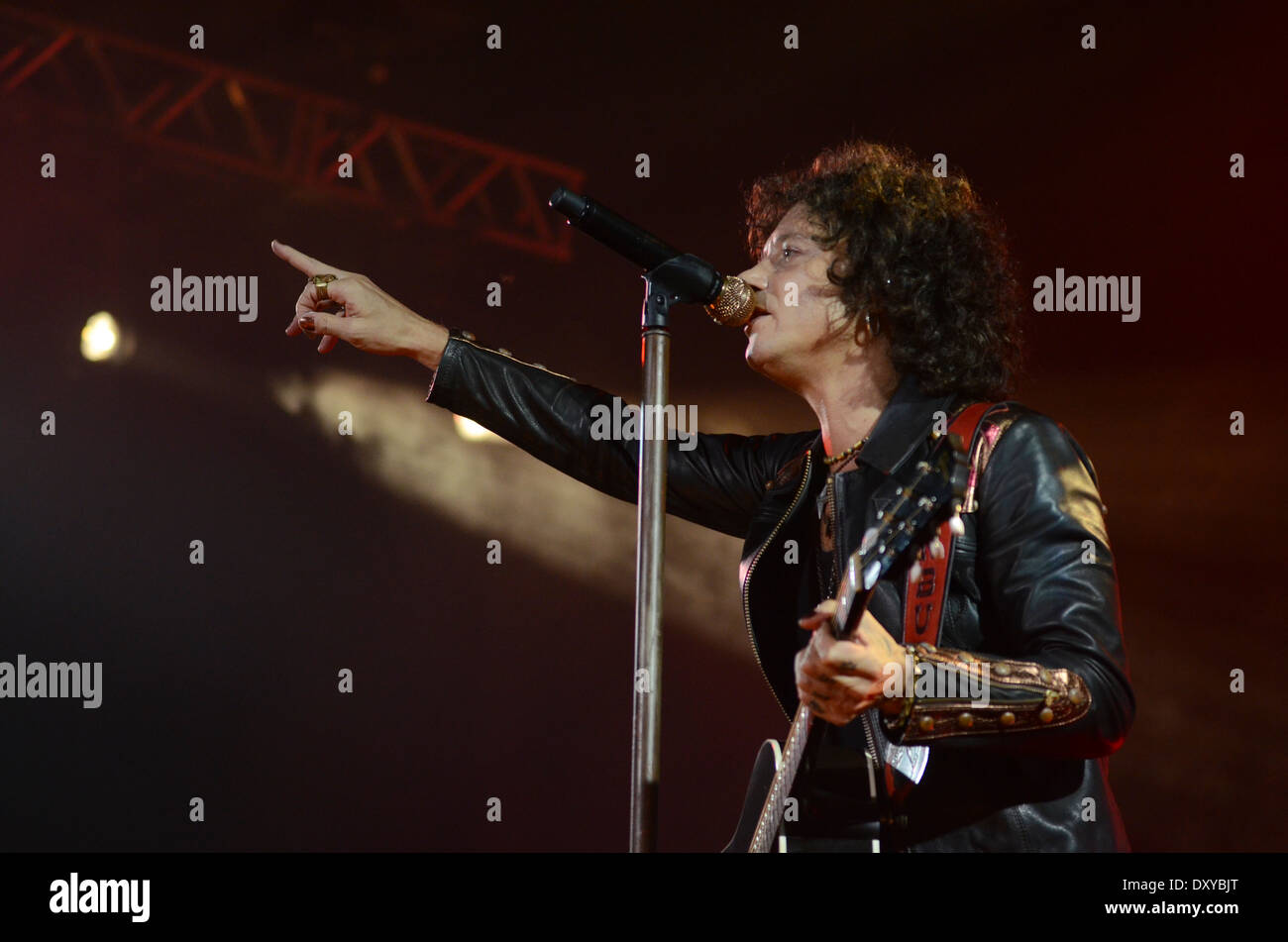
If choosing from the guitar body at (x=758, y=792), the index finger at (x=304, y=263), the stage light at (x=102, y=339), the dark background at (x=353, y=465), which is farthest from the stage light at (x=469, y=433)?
the guitar body at (x=758, y=792)

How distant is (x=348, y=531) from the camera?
4.06 meters

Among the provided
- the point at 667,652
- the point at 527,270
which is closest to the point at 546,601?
the point at 667,652

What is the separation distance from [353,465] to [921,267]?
2.50 meters

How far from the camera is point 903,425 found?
1.94 m

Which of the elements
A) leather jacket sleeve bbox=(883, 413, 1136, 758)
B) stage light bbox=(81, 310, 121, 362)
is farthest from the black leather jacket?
stage light bbox=(81, 310, 121, 362)

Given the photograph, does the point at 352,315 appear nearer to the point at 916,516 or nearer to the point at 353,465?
the point at 916,516

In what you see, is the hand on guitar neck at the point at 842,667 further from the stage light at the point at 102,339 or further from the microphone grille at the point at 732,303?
the stage light at the point at 102,339

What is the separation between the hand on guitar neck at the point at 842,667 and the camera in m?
1.28

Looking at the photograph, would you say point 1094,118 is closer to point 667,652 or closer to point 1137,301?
point 1137,301

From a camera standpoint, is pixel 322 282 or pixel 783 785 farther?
pixel 322 282

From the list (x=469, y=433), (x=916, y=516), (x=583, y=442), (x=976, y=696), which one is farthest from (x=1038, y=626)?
(x=469, y=433)

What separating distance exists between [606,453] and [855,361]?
52cm

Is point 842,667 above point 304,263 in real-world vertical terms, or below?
below
